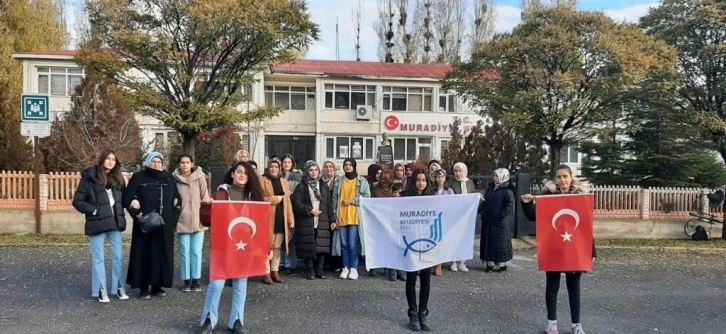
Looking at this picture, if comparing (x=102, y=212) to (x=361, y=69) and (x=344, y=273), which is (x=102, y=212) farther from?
(x=361, y=69)

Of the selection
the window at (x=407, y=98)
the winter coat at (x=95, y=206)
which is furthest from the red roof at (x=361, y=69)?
the winter coat at (x=95, y=206)

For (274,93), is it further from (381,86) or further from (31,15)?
(31,15)

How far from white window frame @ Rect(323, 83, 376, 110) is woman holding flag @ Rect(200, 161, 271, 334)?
23.6m

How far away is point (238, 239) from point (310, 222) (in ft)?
8.51

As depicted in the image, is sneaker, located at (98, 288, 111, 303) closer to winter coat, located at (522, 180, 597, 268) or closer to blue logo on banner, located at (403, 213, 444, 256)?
blue logo on banner, located at (403, 213, 444, 256)

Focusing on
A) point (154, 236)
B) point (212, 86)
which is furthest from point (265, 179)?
point (212, 86)

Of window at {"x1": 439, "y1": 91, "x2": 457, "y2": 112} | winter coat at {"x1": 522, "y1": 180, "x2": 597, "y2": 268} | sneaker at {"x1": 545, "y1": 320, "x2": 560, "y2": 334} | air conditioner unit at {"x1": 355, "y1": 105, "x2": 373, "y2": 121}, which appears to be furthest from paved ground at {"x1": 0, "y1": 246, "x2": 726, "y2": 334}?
window at {"x1": 439, "y1": 91, "x2": 457, "y2": 112}

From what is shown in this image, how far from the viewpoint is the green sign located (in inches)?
447

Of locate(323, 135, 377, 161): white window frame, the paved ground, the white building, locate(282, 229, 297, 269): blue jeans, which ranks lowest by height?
the paved ground

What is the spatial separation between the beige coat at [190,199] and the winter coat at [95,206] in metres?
0.76

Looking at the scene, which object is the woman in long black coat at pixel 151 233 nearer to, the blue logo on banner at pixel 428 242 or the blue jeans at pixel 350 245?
the blue jeans at pixel 350 245

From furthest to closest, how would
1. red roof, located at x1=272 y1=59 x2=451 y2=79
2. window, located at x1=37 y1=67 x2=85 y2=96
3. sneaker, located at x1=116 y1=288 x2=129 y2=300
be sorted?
1. red roof, located at x1=272 y1=59 x2=451 y2=79
2. window, located at x1=37 y1=67 x2=85 y2=96
3. sneaker, located at x1=116 y1=288 x2=129 y2=300

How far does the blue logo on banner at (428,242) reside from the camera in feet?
18.1

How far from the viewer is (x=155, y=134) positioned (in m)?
26.0
